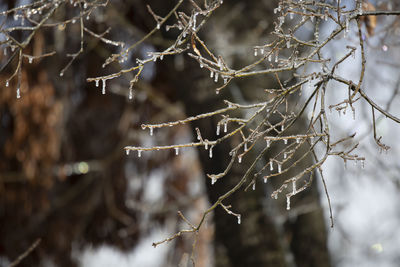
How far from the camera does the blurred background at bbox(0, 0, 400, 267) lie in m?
3.46

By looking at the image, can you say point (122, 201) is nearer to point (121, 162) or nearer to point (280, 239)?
point (121, 162)

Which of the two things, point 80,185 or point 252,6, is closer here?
point 252,6

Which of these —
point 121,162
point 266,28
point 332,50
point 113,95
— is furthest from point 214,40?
point 121,162

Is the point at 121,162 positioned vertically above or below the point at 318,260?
above

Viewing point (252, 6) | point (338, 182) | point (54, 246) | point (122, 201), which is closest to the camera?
point (252, 6)

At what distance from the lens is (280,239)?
11.0 feet

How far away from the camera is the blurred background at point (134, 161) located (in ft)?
11.4

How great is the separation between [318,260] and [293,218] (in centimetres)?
33

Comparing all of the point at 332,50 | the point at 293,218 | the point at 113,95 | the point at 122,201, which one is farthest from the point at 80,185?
the point at 332,50

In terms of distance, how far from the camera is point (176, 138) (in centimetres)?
582

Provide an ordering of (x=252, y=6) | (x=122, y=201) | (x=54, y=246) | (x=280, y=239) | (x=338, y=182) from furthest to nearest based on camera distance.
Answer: (x=338, y=182) < (x=122, y=201) < (x=54, y=246) < (x=252, y=6) < (x=280, y=239)

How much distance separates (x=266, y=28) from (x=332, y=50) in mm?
451

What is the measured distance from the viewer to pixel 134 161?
5.52m

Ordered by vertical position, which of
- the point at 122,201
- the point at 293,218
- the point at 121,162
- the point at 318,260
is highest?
the point at 121,162
